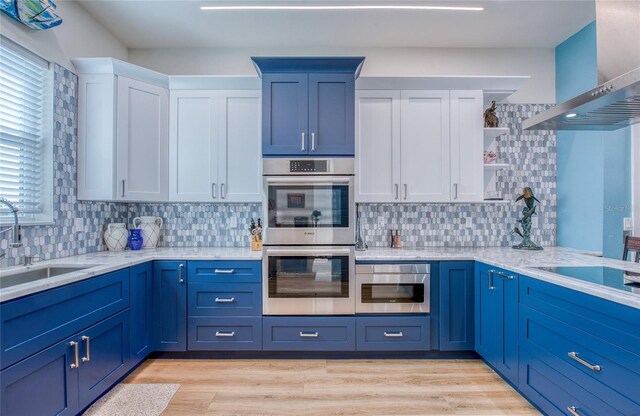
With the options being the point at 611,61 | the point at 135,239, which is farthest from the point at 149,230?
the point at 611,61

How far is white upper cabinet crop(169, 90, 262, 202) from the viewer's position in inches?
111

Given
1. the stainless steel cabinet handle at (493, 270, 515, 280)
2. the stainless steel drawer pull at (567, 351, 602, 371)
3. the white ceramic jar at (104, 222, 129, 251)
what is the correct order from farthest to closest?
the white ceramic jar at (104, 222, 129, 251) < the stainless steel cabinet handle at (493, 270, 515, 280) < the stainless steel drawer pull at (567, 351, 602, 371)

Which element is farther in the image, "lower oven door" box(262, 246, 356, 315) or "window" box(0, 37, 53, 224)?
"lower oven door" box(262, 246, 356, 315)

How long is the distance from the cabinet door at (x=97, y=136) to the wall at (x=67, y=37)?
0.22 m

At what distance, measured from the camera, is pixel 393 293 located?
2525 millimetres

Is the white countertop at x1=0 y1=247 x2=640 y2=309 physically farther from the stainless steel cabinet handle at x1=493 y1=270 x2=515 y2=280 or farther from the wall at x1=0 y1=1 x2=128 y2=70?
the wall at x1=0 y1=1 x2=128 y2=70

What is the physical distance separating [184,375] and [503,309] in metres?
2.33

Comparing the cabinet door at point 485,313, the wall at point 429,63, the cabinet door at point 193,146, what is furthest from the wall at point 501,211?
the cabinet door at point 193,146

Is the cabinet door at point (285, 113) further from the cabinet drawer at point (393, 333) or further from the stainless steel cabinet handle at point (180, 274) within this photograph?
the cabinet drawer at point (393, 333)

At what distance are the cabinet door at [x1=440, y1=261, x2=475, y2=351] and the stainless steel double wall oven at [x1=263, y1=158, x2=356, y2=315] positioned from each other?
73 cm

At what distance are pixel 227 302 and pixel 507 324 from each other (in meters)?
2.03

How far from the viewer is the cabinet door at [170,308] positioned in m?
2.49

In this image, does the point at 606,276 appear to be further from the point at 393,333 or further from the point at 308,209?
the point at 308,209

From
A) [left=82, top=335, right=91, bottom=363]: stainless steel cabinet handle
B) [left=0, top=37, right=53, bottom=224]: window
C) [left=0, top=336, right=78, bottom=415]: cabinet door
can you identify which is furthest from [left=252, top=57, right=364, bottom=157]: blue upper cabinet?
[left=0, top=336, right=78, bottom=415]: cabinet door
